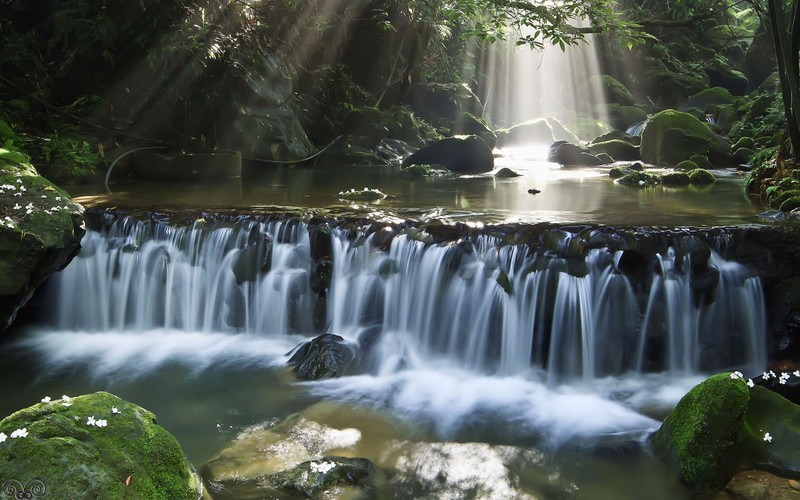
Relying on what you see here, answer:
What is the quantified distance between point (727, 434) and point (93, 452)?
3977mm

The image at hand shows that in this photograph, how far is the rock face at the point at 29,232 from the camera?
6.29 m

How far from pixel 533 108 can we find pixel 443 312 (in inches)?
1295

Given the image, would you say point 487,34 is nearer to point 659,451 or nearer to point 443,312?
point 443,312

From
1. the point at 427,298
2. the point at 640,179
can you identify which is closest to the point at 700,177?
the point at 640,179

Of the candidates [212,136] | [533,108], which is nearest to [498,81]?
[533,108]

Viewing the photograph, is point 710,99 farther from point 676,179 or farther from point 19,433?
point 19,433

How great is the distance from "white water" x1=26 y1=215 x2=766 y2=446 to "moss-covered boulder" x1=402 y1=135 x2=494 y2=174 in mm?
9409

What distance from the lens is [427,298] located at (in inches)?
291

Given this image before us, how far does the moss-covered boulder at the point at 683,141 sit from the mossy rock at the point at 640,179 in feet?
14.4

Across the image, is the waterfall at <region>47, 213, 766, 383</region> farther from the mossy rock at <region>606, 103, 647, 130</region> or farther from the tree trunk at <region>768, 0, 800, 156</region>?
the mossy rock at <region>606, 103, 647, 130</region>

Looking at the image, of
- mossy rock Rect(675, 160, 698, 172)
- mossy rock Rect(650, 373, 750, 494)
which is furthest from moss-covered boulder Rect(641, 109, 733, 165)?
mossy rock Rect(650, 373, 750, 494)

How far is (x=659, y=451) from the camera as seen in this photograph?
491 centimetres

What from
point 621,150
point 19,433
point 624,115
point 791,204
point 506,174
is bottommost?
point 19,433

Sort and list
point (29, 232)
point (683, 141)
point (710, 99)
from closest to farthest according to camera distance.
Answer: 1. point (29, 232)
2. point (683, 141)
3. point (710, 99)
